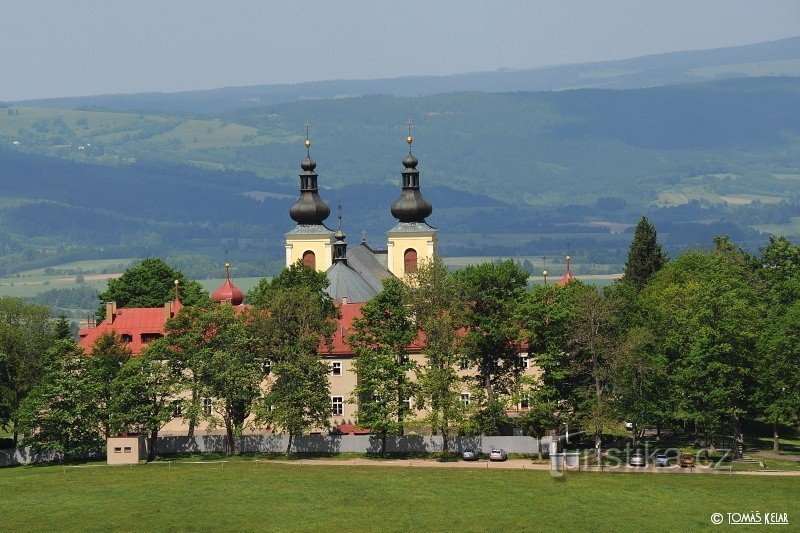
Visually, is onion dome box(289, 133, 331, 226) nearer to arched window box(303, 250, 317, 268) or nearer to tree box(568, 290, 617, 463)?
arched window box(303, 250, 317, 268)

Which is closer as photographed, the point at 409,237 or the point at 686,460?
the point at 686,460

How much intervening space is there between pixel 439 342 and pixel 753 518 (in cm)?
2612

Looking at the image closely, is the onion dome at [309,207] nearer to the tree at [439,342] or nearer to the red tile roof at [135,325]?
the red tile roof at [135,325]

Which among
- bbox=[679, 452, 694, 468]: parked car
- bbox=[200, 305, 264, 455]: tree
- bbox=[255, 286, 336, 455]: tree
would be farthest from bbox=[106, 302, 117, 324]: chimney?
bbox=[679, 452, 694, 468]: parked car

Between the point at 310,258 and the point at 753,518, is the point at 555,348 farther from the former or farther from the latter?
the point at 310,258

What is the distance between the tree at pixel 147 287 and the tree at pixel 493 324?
99.5 ft

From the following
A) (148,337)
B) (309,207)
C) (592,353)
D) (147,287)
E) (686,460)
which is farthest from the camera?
(309,207)

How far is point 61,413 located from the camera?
93.4 meters

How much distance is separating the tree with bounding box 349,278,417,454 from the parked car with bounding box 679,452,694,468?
15057 millimetres

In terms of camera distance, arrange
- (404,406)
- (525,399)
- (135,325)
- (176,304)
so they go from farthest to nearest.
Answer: (176,304), (135,325), (404,406), (525,399)

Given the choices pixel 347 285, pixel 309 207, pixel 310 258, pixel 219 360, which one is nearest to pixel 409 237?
pixel 310 258

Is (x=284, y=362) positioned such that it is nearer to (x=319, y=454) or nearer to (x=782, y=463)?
(x=319, y=454)

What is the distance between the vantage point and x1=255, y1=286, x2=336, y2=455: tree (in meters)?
93.9

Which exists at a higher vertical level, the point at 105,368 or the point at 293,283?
the point at 293,283
